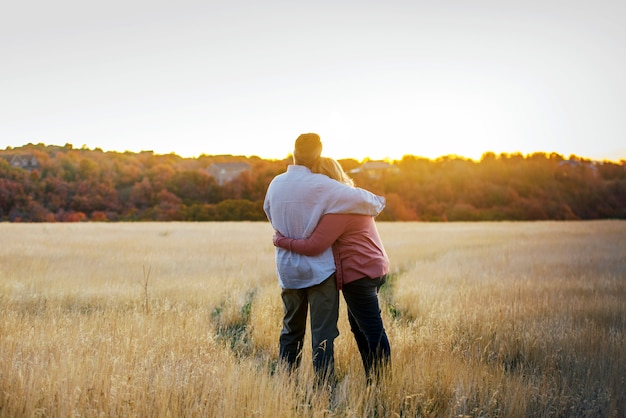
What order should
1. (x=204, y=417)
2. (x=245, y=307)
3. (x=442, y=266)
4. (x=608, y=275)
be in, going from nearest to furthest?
(x=204, y=417)
(x=245, y=307)
(x=608, y=275)
(x=442, y=266)

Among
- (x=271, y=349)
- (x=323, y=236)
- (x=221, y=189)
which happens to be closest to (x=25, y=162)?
(x=221, y=189)

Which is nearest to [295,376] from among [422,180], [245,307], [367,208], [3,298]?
[367,208]

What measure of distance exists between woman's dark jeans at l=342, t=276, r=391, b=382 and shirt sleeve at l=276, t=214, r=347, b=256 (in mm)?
487

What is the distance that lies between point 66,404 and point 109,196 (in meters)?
50.8

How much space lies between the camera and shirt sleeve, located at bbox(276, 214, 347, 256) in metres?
4.43

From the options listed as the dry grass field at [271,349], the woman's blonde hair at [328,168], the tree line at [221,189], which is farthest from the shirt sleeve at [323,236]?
the tree line at [221,189]

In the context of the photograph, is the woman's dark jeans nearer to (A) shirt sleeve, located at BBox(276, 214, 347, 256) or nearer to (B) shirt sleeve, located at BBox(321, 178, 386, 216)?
(A) shirt sleeve, located at BBox(276, 214, 347, 256)

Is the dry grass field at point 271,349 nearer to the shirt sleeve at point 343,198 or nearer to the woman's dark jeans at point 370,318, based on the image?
the woman's dark jeans at point 370,318

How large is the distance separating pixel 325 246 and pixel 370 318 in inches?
33.4

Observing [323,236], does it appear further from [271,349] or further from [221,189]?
[221,189]

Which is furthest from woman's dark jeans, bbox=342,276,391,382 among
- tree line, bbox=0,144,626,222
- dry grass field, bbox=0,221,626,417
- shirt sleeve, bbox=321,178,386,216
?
tree line, bbox=0,144,626,222

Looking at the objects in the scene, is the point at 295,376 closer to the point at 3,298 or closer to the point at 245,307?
the point at 245,307

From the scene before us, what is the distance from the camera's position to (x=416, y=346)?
5.82 meters

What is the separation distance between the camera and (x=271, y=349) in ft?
20.2
